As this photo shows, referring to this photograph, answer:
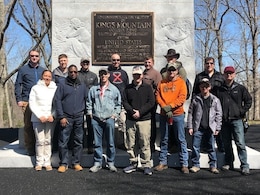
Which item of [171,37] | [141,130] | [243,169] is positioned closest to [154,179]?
[141,130]

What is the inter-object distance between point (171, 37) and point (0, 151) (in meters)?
4.64

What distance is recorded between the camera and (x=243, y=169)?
5691 millimetres

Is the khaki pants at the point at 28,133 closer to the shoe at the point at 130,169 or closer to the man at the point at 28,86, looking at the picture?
the man at the point at 28,86

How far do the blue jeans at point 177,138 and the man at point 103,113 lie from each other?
0.85 m

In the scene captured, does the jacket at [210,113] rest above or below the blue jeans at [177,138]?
above

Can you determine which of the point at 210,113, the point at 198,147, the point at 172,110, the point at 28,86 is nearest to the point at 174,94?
the point at 172,110

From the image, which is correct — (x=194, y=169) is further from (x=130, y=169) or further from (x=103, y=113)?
(x=103, y=113)

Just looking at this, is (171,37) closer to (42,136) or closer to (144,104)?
(144,104)

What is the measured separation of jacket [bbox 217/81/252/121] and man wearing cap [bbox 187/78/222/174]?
0.14 meters

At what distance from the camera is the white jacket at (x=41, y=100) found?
5809 millimetres

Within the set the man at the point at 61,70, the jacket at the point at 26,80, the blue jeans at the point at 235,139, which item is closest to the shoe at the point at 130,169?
the blue jeans at the point at 235,139

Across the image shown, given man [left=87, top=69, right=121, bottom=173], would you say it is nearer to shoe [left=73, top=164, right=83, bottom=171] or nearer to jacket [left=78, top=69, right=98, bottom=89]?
shoe [left=73, top=164, right=83, bottom=171]

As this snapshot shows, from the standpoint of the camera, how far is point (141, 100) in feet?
18.8

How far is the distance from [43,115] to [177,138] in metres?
2.41
